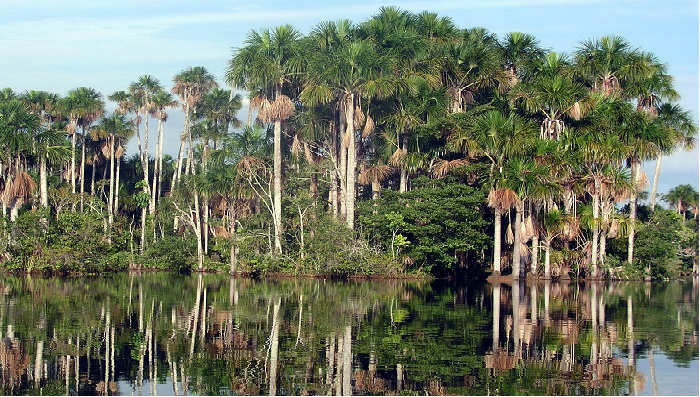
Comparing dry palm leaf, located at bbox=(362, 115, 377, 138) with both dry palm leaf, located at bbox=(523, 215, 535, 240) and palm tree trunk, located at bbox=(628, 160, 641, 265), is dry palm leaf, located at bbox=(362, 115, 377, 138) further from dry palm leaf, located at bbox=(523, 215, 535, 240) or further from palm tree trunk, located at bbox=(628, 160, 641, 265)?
palm tree trunk, located at bbox=(628, 160, 641, 265)

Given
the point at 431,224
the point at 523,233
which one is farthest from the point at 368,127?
the point at 523,233

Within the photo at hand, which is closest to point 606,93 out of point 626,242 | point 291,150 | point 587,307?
point 626,242

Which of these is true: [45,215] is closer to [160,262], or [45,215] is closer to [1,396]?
[160,262]

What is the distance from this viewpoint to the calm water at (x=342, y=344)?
17078 mm

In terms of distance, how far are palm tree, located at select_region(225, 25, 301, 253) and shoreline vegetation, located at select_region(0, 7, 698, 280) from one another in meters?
0.13

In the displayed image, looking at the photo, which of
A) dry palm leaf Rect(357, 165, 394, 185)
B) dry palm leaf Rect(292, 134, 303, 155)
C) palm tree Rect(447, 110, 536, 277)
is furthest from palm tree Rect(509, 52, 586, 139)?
dry palm leaf Rect(292, 134, 303, 155)

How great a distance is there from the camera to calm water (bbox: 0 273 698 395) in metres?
17.1

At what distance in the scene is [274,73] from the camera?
5669 centimetres

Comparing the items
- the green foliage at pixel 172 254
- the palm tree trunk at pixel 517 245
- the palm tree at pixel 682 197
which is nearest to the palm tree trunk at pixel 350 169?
the palm tree trunk at pixel 517 245

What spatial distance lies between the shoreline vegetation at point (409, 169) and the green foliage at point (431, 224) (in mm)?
117

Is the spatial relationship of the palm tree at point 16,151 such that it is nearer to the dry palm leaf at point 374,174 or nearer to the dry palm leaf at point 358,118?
the dry palm leaf at point 358,118

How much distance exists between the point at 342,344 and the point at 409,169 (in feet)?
117

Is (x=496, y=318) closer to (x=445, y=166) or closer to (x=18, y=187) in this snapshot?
(x=445, y=166)

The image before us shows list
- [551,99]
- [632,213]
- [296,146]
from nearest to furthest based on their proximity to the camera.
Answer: [551,99]
[632,213]
[296,146]
